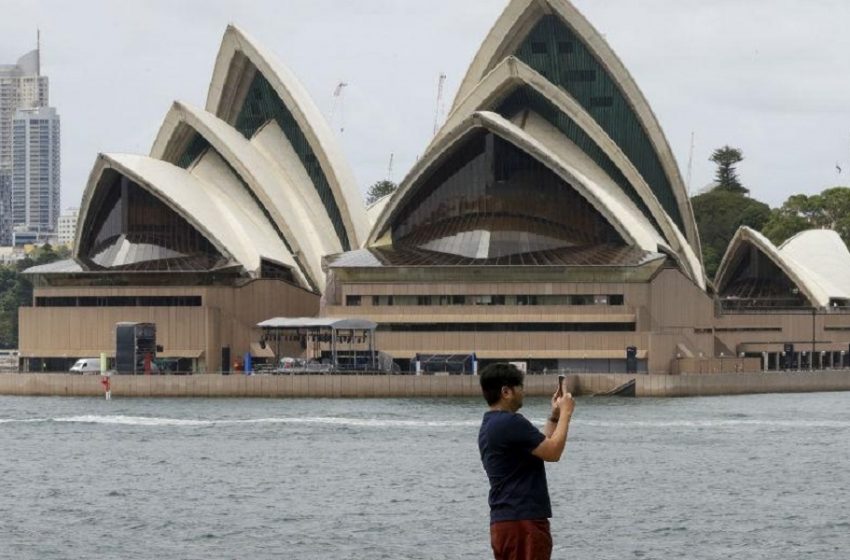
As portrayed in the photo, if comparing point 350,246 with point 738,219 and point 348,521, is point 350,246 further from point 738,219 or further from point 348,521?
point 348,521

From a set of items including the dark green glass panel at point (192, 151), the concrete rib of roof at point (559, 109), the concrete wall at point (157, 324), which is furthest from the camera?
the dark green glass panel at point (192, 151)

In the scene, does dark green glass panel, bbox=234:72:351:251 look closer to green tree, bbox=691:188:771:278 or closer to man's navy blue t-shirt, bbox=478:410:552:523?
green tree, bbox=691:188:771:278

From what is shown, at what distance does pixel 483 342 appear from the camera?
3378 inches

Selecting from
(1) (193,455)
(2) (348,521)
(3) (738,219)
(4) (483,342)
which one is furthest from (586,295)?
(3) (738,219)

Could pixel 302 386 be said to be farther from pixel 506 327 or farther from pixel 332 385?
pixel 506 327

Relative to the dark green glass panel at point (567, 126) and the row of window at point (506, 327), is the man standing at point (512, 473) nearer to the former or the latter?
the row of window at point (506, 327)

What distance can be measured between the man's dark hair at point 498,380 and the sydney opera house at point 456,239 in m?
70.5

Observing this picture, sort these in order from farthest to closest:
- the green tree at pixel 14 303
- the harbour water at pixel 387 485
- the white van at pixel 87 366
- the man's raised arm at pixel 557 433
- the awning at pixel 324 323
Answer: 1. the green tree at pixel 14 303
2. the white van at pixel 87 366
3. the awning at pixel 324 323
4. the harbour water at pixel 387 485
5. the man's raised arm at pixel 557 433

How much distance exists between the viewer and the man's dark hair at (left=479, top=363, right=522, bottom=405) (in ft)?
48.8

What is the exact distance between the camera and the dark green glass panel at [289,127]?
100 m

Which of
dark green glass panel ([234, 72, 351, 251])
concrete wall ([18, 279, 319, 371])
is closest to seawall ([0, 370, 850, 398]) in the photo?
concrete wall ([18, 279, 319, 371])

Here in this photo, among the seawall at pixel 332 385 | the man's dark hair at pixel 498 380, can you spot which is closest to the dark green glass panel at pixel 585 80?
the seawall at pixel 332 385

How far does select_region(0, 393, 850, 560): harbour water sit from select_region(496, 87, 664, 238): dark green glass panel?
88.3ft

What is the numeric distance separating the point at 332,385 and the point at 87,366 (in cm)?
1317
